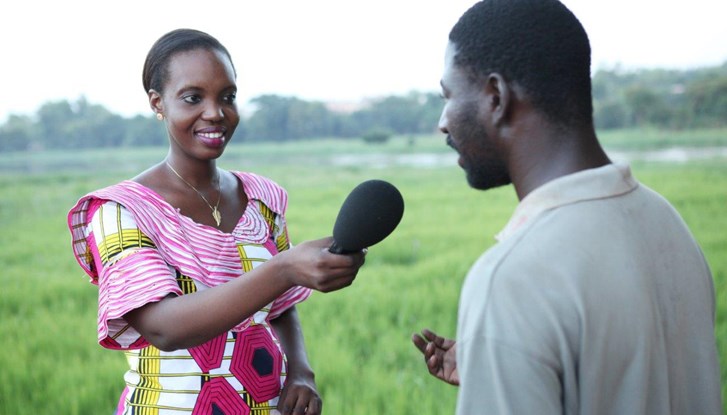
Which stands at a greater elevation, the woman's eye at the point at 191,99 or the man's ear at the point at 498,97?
the man's ear at the point at 498,97

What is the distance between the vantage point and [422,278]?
6.27 metres

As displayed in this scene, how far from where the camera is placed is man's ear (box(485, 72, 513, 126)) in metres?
1.21

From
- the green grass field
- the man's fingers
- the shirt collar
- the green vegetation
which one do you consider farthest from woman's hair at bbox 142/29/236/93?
the green vegetation

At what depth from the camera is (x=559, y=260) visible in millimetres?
1073

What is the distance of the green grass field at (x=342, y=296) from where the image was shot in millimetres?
4129

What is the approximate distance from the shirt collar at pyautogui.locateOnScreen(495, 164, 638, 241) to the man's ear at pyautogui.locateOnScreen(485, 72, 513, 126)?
0.14m

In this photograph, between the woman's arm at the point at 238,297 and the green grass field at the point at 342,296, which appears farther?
the green grass field at the point at 342,296

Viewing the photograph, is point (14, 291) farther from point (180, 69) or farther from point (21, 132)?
point (21, 132)

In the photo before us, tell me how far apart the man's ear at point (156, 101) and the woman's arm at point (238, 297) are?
56 cm

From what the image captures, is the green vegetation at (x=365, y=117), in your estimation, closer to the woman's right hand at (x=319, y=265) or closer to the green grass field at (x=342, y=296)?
the green grass field at (x=342, y=296)

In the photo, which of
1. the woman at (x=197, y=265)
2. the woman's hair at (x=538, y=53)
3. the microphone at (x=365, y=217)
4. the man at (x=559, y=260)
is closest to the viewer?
the man at (x=559, y=260)

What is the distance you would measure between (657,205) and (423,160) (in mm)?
18170

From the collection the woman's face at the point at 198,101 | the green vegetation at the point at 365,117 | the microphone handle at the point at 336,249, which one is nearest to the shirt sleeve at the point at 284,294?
the woman's face at the point at 198,101

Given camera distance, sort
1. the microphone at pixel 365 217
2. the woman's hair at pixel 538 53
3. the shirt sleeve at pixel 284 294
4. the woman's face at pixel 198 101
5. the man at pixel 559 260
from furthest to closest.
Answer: the shirt sleeve at pixel 284 294, the woman's face at pixel 198 101, the microphone at pixel 365 217, the woman's hair at pixel 538 53, the man at pixel 559 260
